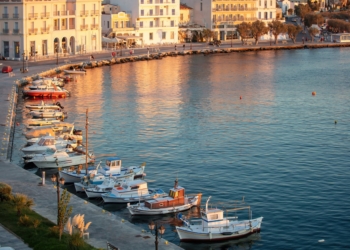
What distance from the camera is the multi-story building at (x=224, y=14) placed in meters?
128

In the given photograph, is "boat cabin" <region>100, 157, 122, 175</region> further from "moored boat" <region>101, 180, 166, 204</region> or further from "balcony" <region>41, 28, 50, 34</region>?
"balcony" <region>41, 28, 50, 34</region>

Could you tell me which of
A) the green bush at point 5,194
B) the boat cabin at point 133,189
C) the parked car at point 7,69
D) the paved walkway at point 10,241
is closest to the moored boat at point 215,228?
the boat cabin at point 133,189

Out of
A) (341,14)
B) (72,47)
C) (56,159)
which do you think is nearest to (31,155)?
(56,159)

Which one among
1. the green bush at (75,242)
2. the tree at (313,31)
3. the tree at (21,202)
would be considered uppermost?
the tree at (313,31)

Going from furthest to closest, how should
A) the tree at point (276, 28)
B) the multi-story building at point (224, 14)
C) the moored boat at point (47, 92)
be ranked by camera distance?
the multi-story building at point (224, 14) < the tree at point (276, 28) < the moored boat at point (47, 92)

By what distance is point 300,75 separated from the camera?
91312mm

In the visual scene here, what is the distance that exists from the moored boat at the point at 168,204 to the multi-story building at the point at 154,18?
81.4 meters

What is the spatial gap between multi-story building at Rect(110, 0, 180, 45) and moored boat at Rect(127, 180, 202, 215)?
8138 centimetres

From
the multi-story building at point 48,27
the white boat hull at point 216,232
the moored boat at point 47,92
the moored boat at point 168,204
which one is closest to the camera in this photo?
the white boat hull at point 216,232

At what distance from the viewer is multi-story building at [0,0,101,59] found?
92.3 metres

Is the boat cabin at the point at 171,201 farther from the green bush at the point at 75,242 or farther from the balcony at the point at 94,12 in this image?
the balcony at the point at 94,12

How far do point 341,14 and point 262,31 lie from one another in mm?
52932

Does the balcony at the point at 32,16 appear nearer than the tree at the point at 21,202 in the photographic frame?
No

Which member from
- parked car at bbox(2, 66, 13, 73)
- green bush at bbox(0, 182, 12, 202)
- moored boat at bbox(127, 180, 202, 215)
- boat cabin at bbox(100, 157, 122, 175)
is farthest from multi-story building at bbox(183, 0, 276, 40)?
green bush at bbox(0, 182, 12, 202)
